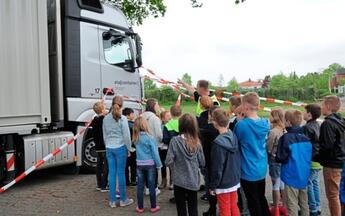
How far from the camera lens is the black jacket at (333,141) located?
15.6ft

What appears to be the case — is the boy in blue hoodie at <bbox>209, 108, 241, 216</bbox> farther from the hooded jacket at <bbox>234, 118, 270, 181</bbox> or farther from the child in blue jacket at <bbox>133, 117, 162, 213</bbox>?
the child in blue jacket at <bbox>133, 117, 162, 213</bbox>

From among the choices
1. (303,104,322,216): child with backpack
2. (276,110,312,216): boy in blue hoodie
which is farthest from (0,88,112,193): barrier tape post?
(303,104,322,216): child with backpack

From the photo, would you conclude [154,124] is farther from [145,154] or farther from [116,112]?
[145,154]

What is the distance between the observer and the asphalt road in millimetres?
5996

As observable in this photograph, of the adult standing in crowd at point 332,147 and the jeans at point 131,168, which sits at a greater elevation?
the adult standing in crowd at point 332,147

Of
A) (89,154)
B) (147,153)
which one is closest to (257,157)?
(147,153)

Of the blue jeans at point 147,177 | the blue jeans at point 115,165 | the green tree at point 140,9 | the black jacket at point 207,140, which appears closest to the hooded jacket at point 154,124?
the blue jeans at point 115,165

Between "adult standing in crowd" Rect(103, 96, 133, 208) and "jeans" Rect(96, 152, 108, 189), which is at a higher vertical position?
"adult standing in crowd" Rect(103, 96, 133, 208)

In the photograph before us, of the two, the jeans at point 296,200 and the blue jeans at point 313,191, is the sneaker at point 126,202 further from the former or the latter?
the blue jeans at point 313,191

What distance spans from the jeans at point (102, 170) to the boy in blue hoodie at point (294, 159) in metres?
3.05

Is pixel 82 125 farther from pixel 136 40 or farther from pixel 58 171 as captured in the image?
pixel 136 40

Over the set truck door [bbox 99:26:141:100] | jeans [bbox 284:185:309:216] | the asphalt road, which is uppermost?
truck door [bbox 99:26:141:100]

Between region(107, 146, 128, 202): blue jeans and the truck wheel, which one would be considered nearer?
region(107, 146, 128, 202): blue jeans

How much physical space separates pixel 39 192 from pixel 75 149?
3.69 feet
